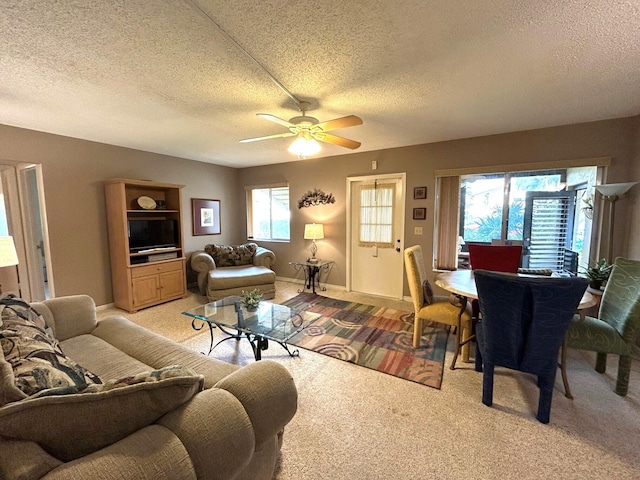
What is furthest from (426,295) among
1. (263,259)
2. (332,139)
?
(263,259)

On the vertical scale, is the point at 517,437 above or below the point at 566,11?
below

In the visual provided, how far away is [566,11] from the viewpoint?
1389 mm

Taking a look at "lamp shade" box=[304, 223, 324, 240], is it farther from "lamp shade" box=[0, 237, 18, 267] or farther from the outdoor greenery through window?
"lamp shade" box=[0, 237, 18, 267]

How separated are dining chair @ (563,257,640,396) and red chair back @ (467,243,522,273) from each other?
627mm

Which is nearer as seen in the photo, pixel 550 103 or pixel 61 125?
pixel 550 103

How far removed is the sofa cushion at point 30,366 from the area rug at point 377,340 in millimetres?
1987

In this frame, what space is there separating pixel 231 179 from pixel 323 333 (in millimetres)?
3994

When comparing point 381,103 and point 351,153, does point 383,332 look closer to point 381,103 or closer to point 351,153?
point 381,103

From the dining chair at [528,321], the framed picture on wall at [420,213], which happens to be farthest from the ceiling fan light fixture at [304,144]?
the framed picture on wall at [420,213]

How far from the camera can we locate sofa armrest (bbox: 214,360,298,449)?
41.8 inches

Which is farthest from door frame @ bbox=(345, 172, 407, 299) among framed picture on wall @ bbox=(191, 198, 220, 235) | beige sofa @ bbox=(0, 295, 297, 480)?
beige sofa @ bbox=(0, 295, 297, 480)

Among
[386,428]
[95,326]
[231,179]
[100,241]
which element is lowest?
[386,428]

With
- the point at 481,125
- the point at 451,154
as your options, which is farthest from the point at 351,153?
the point at 481,125

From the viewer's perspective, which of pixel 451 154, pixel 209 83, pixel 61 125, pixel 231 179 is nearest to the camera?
pixel 209 83
